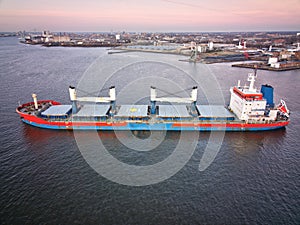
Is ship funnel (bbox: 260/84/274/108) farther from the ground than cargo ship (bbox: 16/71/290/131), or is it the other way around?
ship funnel (bbox: 260/84/274/108)

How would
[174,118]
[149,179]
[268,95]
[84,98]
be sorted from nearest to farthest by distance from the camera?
[149,179]
[174,118]
[84,98]
[268,95]

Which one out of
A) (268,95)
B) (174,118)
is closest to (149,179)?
(174,118)

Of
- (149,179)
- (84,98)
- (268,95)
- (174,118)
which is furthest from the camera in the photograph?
(268,95)

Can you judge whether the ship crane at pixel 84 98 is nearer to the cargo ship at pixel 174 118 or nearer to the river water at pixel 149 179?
the cargo ship at pixel 174 118

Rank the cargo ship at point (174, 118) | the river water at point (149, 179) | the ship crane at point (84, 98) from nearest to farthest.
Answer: the river water at point (149, 179) → the cargo ship at point (174, 118) → the ship crane at point (84, 98)

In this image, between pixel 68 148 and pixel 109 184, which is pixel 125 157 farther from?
pixel 68 148

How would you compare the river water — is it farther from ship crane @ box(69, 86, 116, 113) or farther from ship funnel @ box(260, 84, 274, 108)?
ship crane @ box(69, 86, 116, 113)

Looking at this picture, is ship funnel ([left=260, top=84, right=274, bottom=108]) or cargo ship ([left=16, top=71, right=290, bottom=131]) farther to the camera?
ship funnel ([left=260, top=84, right=274, bottom=108])

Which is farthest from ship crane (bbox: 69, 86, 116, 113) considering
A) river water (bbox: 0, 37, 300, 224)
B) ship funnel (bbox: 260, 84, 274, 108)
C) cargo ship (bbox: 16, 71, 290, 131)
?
ship funnel (bbox: 260, 84, 274, 108)

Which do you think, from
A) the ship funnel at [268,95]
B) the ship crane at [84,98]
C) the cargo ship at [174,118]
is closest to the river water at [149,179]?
the cargo ship at [174,118]

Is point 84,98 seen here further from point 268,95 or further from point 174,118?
point 268,95

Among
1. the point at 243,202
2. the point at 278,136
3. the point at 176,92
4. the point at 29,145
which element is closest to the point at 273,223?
the point at 243,202
